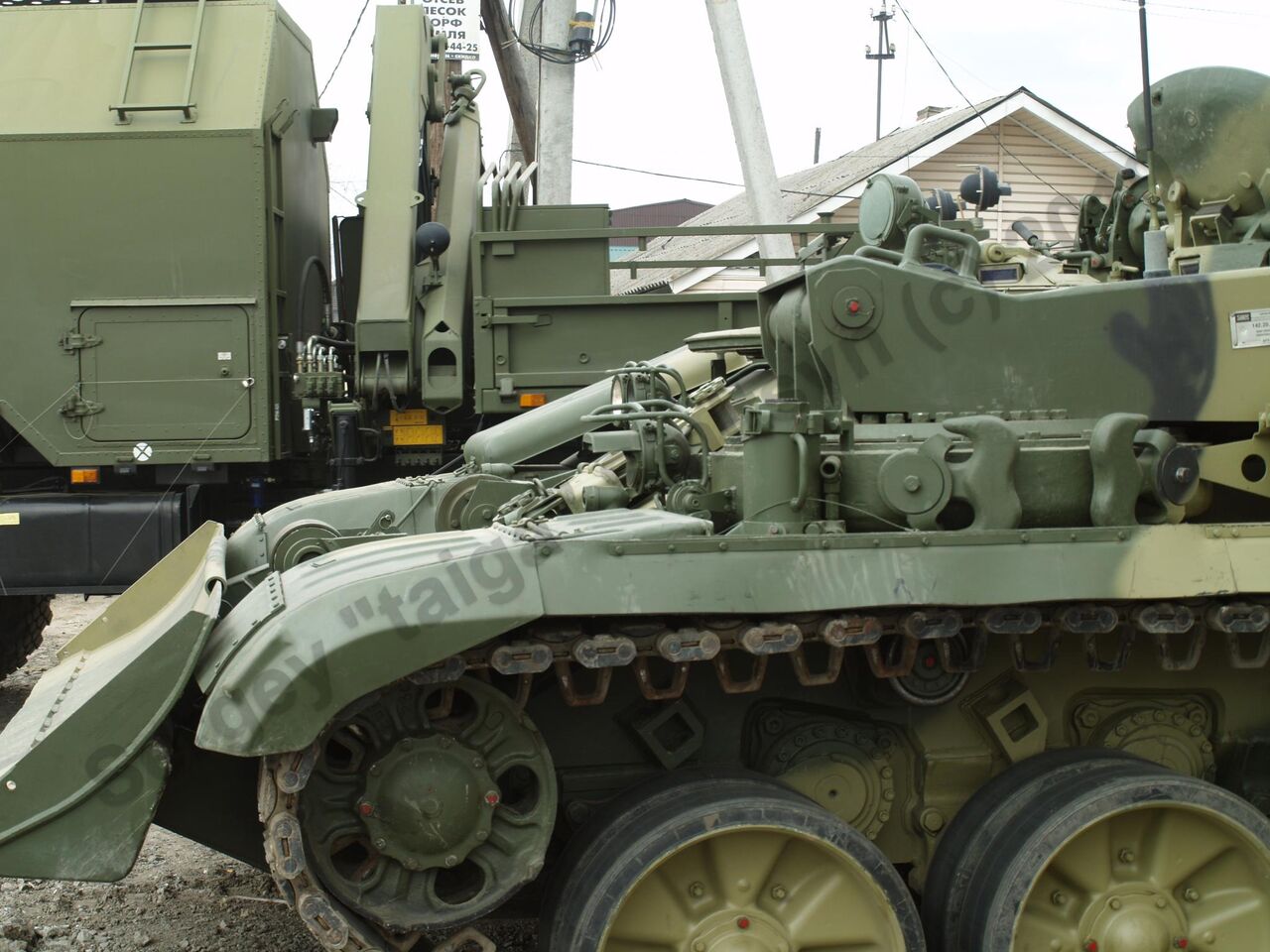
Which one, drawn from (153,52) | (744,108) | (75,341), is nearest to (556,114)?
(744,108)

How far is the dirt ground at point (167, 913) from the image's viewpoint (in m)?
4.95

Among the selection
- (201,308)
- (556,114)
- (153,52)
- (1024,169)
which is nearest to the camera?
(201,308)

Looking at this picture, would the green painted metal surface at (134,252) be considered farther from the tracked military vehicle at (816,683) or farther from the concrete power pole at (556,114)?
the concrete power pole at (556,114)

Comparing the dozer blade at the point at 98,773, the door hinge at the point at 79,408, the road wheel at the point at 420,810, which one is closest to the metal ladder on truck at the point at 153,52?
the door hinge at the point at 79,408

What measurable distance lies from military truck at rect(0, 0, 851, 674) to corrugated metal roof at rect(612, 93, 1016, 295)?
6.47m

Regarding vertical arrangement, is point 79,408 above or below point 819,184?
below

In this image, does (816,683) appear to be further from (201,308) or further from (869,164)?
(869,164)

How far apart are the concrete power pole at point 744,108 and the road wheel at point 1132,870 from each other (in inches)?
386

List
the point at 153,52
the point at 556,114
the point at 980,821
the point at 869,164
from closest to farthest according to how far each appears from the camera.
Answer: the point at 980,821 < the point at 153,52 < the point at 556,114 < the point at 869,164

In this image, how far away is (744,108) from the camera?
43.5ft

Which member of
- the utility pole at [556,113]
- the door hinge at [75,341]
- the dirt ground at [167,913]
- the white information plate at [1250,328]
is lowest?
the dirt ground at [167,913]

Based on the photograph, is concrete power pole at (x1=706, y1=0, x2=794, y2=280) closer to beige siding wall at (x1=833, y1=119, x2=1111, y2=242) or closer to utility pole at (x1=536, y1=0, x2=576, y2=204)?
utility pole at (x1=536, y1=0, x2=576, y2=204)

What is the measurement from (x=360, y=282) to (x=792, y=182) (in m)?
14.0

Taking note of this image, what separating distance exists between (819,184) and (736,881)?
17452 millimetres
